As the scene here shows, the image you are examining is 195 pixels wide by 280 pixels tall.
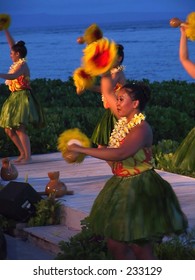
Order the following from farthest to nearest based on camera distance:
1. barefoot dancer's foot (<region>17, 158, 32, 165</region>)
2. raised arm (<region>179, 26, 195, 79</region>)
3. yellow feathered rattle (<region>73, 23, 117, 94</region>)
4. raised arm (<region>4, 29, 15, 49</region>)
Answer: barefoot dancer's foot (<region>17, 158, 32, 165</region>)
raised arm (<region>4, 29, 15, 49</region>)
raised arm (<region>179, 26, 195, 79</region>)
yellow feathered rattle (<region>73, 23, 117, 94</region>)

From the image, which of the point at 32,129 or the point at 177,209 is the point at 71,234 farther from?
the point at 32,129

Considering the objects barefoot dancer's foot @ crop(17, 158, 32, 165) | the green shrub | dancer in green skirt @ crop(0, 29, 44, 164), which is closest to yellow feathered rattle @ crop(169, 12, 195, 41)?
the green shrub

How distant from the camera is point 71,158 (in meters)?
6.11

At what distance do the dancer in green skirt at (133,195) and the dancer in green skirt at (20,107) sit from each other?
532 cm

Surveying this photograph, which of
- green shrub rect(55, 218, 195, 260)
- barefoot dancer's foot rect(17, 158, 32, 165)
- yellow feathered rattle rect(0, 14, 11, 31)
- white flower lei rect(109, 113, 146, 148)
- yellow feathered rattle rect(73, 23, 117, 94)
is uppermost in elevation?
yellow feathered rattle rect(73, 23, 117, 94)

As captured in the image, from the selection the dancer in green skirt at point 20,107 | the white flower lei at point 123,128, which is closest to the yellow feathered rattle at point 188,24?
the white flower lei at point 123,128

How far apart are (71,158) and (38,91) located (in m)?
14.8

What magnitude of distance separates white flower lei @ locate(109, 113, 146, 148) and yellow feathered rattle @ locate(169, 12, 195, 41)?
1.14 m

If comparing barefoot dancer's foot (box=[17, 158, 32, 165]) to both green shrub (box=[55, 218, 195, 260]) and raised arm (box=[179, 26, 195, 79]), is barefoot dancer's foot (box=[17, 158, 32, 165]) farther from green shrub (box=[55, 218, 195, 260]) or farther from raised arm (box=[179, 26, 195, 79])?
raised arm (box=[179, 26, 195, 79])

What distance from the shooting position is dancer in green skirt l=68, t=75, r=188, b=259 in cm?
620

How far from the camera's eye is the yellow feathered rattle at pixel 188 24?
23.6ft

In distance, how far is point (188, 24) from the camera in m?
7.23

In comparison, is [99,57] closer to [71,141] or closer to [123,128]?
[123,128]

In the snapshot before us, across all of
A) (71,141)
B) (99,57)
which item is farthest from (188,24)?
(71,141)
